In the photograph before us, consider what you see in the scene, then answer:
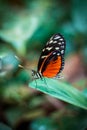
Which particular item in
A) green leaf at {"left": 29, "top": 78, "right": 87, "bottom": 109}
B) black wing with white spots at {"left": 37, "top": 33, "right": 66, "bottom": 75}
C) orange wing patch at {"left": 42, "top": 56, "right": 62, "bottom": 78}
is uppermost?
black wing with white spots at {"left": 37, "top": 33, "right": 66, "bottom": 75}

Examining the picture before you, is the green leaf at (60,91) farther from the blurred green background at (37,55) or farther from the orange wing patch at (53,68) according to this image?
the blurred green background at (37,55)

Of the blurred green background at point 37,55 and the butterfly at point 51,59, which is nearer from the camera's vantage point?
the butterfly at point 51,59

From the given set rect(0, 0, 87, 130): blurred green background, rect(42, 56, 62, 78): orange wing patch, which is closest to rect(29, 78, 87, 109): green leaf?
rect(42, 56, 62, 78): orange wing patch

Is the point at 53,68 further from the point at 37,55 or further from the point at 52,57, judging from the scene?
the point at 37,55

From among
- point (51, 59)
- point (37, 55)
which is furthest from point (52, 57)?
point (37, 55)

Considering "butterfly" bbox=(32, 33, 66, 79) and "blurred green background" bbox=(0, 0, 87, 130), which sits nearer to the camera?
"butterfly" bbox=(32, 33, 66, 79)

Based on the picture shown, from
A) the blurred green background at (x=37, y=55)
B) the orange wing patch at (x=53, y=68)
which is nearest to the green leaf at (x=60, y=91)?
the orange wing patch at (x=53, y=68)

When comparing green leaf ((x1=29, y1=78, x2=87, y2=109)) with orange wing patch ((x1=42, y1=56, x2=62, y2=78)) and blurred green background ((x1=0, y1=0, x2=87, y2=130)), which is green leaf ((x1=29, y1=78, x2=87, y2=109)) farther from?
blurred green background ((x1=0, y1=0, x2=87, y2=130))

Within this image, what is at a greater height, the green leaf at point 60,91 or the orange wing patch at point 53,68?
the orange wing patch at point 53,68
